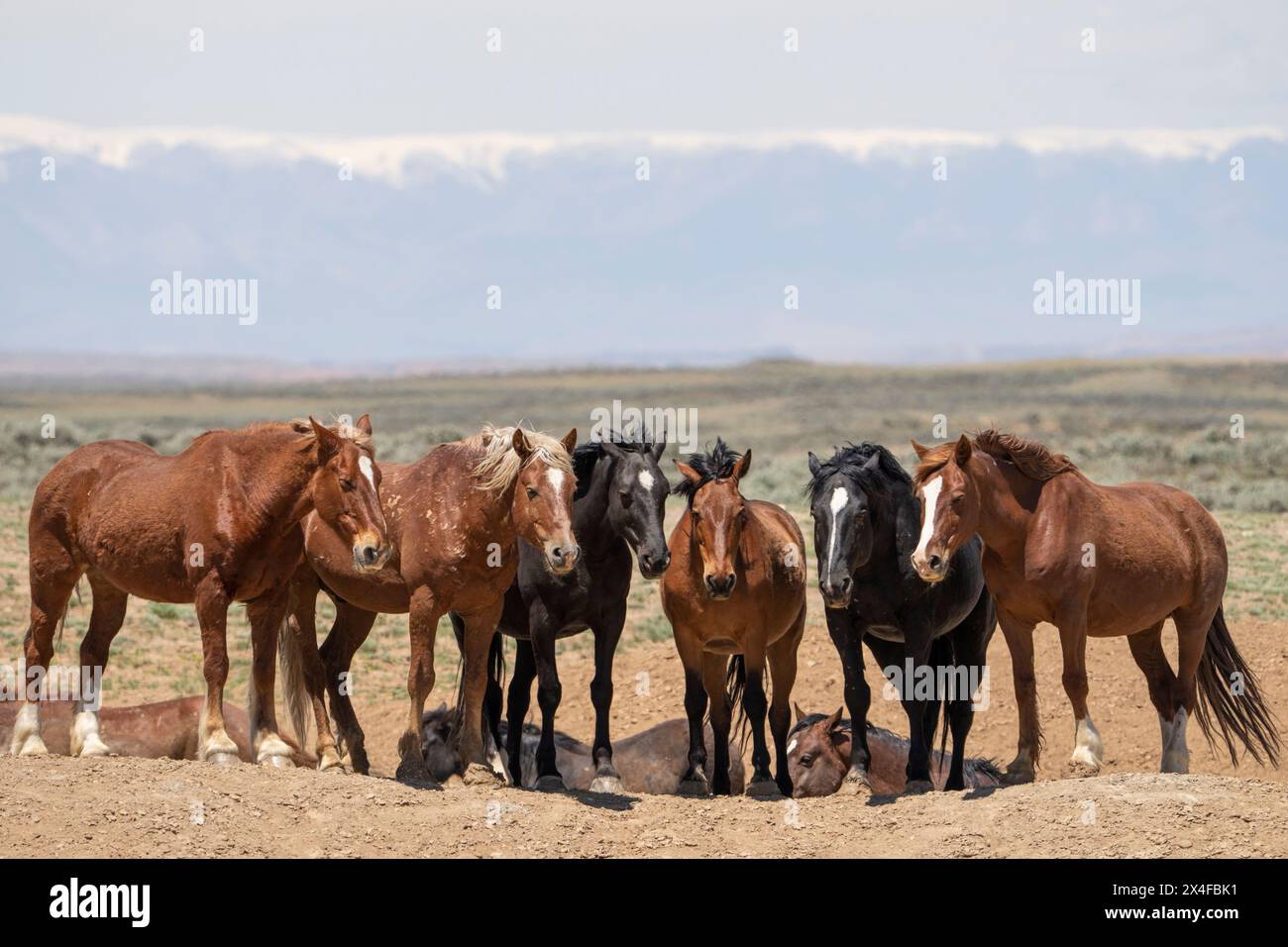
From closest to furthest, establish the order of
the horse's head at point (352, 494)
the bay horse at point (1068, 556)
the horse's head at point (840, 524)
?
1. the horse's head at point (352, 494)
2. the bay horse at point (1068, 556)
3. the horse's head at point (840, 524)

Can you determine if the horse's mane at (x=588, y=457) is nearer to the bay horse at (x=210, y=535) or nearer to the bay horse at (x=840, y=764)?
the bay horse at (x=210, y=535)

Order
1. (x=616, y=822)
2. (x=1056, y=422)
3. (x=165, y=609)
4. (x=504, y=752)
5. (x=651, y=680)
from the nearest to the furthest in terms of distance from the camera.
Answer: (x=616, y=822)
(x=504, y=752)
(x=651, y=680)
(x=165, y=609)
(x=1056, y=422)

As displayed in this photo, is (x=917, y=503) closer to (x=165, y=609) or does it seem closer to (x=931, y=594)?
(x=931, y=594)

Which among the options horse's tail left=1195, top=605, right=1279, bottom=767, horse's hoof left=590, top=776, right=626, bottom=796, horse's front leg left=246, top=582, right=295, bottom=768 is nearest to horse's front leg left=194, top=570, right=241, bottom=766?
horse's front leg left=246, top=582, right=295, bottom=768

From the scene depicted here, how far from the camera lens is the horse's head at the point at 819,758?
12.7 metres

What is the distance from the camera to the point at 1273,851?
27.4 ft

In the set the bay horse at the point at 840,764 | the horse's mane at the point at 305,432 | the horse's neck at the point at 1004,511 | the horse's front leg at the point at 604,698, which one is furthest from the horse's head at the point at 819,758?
the horse's mane at the point at 305,432

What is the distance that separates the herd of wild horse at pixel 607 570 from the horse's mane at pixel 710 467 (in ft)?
0.07

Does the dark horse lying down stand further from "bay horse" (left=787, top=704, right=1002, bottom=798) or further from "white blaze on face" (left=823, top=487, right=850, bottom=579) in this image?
"white blaze on face" (left=823, top=487, right=850, bottom=579)

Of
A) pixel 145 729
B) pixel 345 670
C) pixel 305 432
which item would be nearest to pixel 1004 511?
pixel 305 432

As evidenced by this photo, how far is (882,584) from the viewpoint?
36.3ft

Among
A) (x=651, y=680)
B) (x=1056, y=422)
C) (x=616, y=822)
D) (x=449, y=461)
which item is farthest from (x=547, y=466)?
(x=1056, y=422)

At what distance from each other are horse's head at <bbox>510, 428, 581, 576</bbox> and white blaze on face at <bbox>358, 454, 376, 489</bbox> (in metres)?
0.88
